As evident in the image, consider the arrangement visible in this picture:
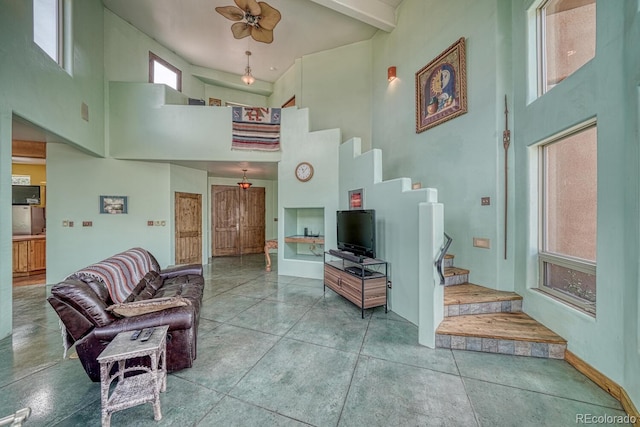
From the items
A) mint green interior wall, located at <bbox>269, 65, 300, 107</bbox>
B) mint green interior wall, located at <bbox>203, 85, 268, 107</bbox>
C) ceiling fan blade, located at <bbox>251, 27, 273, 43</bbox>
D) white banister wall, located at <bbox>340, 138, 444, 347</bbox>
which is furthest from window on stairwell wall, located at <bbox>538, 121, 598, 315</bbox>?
mint green interior wall, located at <bbox>203, 85, 268, 107</bbox>

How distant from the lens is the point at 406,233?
11.3 ft

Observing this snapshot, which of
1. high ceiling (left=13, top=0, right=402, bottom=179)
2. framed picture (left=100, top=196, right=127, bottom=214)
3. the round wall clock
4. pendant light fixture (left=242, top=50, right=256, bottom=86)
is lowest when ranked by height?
framed picture (left=100, top=196, right=127, bottom=214)

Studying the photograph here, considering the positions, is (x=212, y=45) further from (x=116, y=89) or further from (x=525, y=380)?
(x=525, y=380)

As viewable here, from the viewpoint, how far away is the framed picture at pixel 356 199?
14.9 ft

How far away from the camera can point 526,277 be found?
3.09 meters

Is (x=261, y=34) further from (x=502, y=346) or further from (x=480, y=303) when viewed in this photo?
(x=502, y=346)

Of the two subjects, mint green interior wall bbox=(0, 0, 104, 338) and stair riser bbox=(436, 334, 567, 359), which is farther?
mint green interior wall bbox=(0, 0, 104, 338)

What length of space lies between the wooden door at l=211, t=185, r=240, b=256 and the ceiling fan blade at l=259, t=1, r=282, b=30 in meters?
4.86

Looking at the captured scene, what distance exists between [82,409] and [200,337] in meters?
1.14

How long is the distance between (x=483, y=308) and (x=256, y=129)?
16.9ft

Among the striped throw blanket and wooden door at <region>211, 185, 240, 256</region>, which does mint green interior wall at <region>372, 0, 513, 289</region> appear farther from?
wooden door at <region>211, 185, 240, 256</region>

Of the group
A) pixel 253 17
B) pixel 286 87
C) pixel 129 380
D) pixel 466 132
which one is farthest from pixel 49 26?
pixel 466 132

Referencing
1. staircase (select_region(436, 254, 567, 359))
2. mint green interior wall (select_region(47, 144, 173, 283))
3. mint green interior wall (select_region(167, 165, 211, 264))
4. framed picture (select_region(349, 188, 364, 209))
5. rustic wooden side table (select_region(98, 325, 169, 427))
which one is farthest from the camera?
mint green interior wall (select_region(167, 165, 211, 264))

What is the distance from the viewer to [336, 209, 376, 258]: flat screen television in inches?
145
